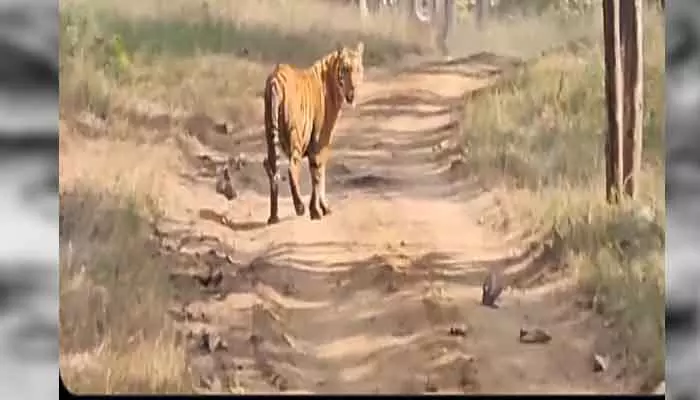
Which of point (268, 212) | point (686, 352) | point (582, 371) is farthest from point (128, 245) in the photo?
point (686, 352)

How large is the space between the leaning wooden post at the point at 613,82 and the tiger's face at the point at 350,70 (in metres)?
0.28

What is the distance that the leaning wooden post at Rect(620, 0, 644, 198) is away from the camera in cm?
110

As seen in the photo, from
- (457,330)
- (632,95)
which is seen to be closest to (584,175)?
(632,95)

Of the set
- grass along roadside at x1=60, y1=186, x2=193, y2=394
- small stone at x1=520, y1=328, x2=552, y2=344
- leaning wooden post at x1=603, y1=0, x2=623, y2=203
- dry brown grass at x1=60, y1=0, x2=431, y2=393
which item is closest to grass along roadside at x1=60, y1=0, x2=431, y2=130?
dry brown grass at x1=60, y1=0, x2=431, y2=393

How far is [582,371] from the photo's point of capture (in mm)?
1087

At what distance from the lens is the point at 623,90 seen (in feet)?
3.63

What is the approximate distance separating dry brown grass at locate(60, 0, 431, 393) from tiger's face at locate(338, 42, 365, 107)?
14 millimetres

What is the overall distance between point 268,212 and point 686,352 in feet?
1.62

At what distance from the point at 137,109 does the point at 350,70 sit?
0.79 ft

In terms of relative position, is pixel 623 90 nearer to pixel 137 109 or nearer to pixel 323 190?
pixel 323 190

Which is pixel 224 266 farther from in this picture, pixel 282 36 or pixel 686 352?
pixel 686 352

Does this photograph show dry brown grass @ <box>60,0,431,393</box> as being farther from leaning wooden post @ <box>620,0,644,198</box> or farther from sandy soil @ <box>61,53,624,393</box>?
leaning wooden post @ <box>620,0,644,198</box>

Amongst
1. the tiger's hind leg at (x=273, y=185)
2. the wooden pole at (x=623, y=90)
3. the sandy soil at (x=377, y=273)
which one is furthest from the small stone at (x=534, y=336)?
the tiger's hind leg at (x=273, y=185)

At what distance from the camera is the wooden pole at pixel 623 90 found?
110 centimetres
